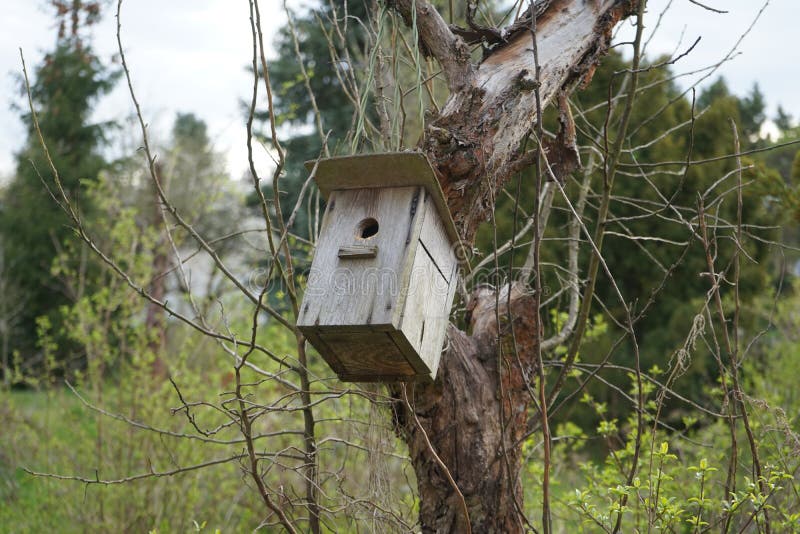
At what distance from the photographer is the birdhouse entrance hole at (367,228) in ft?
7.95

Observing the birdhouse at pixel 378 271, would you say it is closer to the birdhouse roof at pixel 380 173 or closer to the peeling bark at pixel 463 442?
the birdhouse roof at pixel 380 173

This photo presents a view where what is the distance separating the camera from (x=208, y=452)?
6078 mm

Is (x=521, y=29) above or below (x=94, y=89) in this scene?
below

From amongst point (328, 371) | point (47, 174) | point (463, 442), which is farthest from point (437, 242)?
point (47, 174)

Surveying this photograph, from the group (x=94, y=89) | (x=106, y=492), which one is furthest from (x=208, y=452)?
(x=94, y=89)

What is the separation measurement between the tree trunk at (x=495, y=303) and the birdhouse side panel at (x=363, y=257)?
218 millimetres

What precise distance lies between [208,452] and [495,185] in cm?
422

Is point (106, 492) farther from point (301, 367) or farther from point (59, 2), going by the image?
point (301, 367)

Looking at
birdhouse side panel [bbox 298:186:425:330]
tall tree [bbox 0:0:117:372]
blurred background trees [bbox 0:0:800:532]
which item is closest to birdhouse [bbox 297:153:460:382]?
birdhouse side panel [bbox 298:186:425:330]

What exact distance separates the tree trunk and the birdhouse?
15 cm

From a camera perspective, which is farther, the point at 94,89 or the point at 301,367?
Answer: the point at 94,89

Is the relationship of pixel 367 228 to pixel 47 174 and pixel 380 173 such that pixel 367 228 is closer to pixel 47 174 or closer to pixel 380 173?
pixel 380 173

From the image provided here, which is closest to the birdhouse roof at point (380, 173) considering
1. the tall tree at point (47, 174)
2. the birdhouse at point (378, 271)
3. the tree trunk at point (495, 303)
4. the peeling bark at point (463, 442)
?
the birdhouse at point (378, 271)

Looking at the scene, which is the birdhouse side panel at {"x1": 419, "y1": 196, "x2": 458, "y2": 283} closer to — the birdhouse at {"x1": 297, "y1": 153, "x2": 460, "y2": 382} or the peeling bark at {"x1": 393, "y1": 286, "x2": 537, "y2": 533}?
the birdhouse at {"x1": 297, "y1": 153, "x2": 460, "y2": 382}
